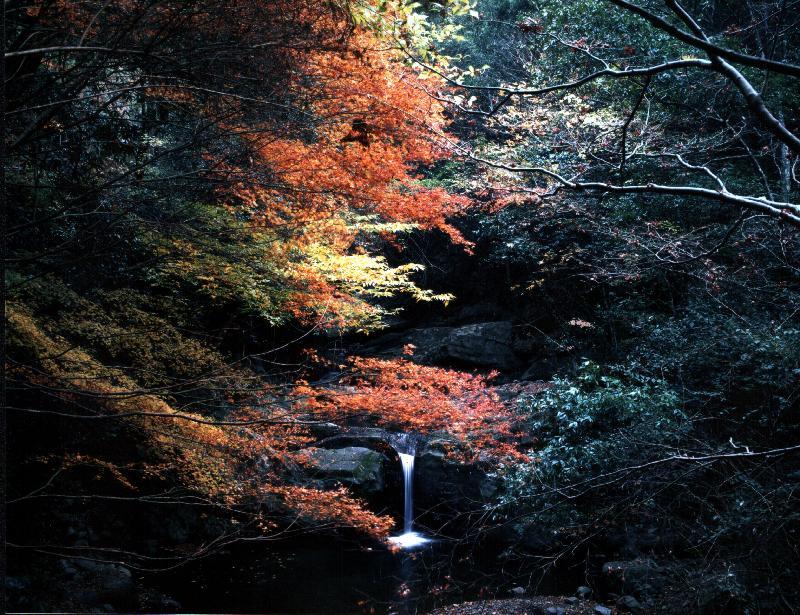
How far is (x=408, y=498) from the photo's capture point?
1066 cm

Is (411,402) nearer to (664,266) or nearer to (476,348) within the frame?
(664,266)

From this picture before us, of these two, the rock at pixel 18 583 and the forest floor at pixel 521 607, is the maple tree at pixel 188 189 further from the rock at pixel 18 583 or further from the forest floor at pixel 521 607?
the forest floor at pixel 521 607

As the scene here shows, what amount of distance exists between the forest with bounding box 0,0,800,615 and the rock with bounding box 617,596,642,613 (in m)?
0.03

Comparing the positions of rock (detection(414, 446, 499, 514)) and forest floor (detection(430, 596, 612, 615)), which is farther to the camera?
rock (detection(414, 446, 499, 514))

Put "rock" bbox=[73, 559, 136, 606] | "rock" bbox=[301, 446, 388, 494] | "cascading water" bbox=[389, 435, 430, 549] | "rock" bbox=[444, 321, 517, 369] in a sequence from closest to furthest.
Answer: "rock" bbox=[73, 559, 136, 606] < "rock" bbox=[301, 446, 388, 494] < "cascading water" bbox=[389, 435, 430, 549] < "rock" bbox=[444, 321, 517, 369]

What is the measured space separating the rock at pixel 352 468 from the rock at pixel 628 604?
4094 mm

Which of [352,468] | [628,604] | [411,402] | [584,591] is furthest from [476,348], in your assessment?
[411,402]

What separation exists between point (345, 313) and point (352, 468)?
2675 mm

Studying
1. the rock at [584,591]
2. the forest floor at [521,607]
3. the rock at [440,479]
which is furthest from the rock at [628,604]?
the rock at [440,479]

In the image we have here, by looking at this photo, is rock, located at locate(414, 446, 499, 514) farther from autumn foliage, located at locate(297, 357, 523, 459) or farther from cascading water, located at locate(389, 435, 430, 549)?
autumn foliage, located at locate(297, 357, 523, 459)

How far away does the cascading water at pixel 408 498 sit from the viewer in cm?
995

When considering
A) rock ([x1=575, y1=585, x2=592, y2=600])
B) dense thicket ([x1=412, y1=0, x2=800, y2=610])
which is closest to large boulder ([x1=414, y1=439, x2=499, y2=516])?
dense thicket ([x1=412, y1=0, x2=800, y2=610])

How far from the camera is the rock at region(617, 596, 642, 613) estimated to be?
630 cm

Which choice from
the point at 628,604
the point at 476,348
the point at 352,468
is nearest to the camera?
the point at 628,604
